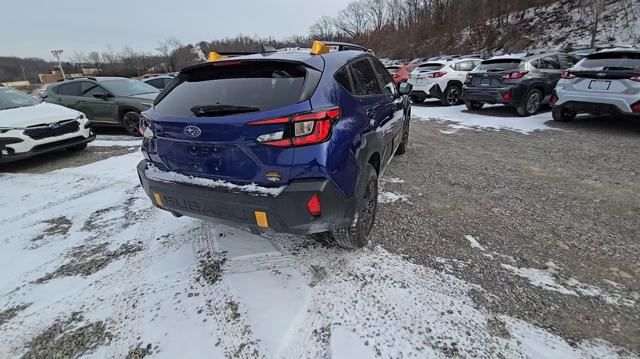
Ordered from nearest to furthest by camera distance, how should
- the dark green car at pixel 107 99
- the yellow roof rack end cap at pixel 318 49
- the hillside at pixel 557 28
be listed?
the yellow roof rack end cap at pixel 318 49
the dark green car at pixel 107 99
the hillside at pixel 557 28

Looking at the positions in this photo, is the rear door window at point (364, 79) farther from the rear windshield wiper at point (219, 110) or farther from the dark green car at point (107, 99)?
the dark green car at point (107, 99)

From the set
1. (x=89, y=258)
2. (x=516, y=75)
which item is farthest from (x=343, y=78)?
(x=516, y=75)

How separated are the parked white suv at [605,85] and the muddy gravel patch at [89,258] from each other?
775cm

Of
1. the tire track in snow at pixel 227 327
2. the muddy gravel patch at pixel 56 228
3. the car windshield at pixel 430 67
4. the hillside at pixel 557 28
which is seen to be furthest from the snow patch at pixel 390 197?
the hillside at pixel 557 28

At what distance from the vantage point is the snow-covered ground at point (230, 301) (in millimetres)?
1892

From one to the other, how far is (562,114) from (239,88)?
7958 millimetres

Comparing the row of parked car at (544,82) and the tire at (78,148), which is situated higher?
the row of parked car at (544,82)

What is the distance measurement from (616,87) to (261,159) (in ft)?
22.9

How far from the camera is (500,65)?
27.4ft

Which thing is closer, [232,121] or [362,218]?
[232,121]

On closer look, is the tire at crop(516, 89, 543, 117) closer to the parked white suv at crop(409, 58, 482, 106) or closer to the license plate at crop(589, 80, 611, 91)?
the license plate at crop(589, 80, 611, 91)

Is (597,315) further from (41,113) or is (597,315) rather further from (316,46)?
(41,113)

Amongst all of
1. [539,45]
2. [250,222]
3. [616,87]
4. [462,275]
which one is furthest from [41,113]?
[539,45]

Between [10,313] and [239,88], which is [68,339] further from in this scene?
[239,88]
